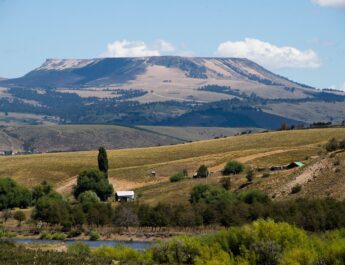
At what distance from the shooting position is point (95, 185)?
169m

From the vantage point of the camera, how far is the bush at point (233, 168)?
171250 mm

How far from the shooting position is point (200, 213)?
129500 millimetres

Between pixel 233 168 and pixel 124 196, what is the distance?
2430 cm

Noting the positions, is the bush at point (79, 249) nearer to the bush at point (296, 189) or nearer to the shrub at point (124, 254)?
the shrub at point (124, 254)

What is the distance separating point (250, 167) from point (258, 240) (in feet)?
328

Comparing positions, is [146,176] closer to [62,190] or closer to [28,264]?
[62,190]

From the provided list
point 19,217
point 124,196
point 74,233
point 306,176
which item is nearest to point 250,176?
point 306,176

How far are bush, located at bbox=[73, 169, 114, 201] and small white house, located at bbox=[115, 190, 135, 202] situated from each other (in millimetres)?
5111

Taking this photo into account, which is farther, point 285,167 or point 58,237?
point 285,167

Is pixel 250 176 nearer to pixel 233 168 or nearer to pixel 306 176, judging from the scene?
pixel 306 176

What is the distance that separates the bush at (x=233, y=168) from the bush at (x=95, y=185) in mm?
24383

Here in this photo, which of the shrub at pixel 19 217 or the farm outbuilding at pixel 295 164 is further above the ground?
the farm outbuilding at pixel 295 164

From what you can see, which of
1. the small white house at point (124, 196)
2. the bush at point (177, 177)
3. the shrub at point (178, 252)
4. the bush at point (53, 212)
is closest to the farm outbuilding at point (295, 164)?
the bush at point (177, 177)

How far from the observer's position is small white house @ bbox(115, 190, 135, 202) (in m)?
161
